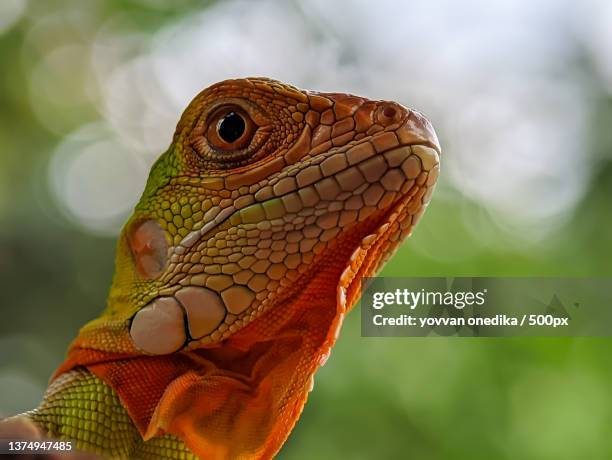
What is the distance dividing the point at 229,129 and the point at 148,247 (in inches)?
10.6

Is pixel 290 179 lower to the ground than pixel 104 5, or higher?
lower

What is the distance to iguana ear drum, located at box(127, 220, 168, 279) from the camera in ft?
4.36

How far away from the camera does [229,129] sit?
134 cm

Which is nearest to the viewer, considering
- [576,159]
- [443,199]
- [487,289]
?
[487,289]

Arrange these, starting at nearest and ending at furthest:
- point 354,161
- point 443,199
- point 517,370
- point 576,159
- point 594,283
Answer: point 354,161 < point 594,283 < point 517,370 < point 443,199 < point 576,159

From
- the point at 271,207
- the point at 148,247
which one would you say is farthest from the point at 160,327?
the point at 271,207

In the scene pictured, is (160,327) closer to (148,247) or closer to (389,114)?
(148,247)

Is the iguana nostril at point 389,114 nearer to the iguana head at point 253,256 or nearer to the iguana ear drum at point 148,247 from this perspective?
the iguana head at point 253,256

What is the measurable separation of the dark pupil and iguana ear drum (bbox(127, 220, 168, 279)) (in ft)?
0.69

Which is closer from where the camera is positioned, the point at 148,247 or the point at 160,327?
the point at 160,327

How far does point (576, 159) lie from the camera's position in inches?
146

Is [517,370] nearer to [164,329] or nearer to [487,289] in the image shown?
[487,289]

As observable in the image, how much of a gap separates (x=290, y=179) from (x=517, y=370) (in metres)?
2.31

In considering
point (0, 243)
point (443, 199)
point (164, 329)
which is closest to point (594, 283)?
point (443, 199)
